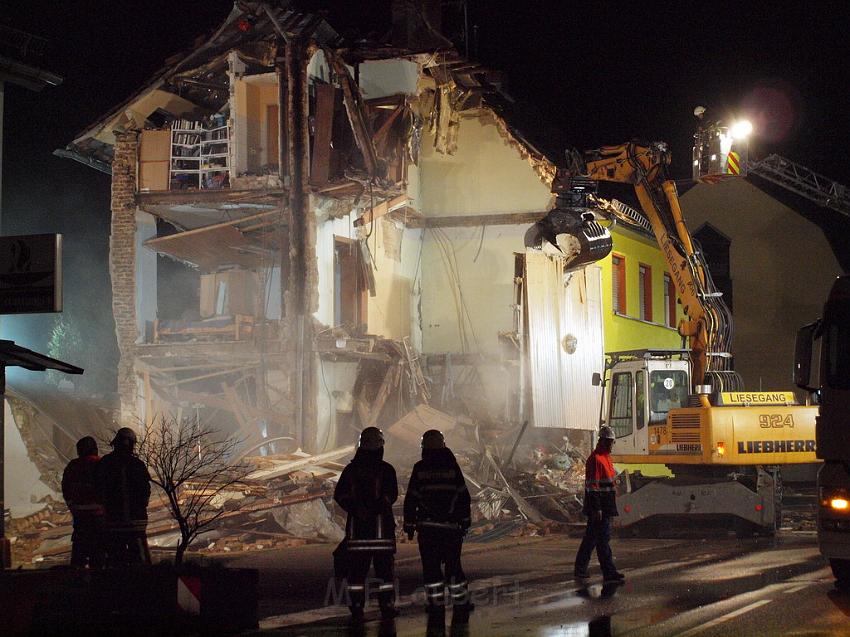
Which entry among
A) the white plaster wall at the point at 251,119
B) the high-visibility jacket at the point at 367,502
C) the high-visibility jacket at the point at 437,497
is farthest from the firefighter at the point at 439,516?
the white plaster wall at the point at 251,119

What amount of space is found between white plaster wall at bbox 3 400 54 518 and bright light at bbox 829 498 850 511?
47.1ft

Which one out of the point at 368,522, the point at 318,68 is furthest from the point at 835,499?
the point at 318,68

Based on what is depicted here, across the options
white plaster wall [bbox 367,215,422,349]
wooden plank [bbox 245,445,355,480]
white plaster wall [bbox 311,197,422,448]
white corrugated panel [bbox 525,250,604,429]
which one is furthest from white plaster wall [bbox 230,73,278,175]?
white corrugated panel [bbox 525,250,604,429]

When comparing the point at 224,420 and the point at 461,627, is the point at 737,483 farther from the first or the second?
the point at 224,420

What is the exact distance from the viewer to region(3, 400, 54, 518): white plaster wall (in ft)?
65.3

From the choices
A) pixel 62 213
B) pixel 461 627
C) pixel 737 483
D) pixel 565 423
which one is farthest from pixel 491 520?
pixel 62 213

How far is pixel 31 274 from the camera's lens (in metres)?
10.9

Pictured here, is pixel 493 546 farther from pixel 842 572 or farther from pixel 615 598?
pixel 842 572

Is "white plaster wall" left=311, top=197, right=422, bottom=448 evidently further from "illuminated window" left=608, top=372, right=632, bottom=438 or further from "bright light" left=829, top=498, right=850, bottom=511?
"bright light" left=829, top=498, right=850, bottom=511

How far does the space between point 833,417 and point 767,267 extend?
2904 cm

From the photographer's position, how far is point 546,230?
17797 millimetres

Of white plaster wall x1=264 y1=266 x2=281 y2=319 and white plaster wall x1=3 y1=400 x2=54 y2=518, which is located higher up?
white plaster wall x1=264 y1=266 x2=281 y2=319

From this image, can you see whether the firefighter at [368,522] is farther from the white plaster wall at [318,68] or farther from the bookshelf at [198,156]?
the white plaster wall at [318,68]

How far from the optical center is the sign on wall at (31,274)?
10773 millimetres
